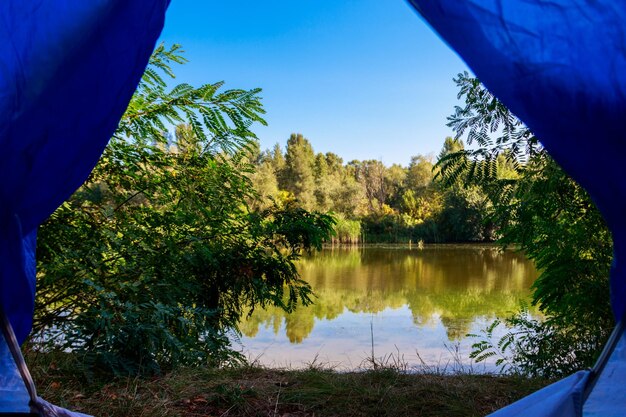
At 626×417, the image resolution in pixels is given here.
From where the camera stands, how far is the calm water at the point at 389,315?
17.9 ft

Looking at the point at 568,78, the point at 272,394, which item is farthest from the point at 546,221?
Result: the point at 568,78

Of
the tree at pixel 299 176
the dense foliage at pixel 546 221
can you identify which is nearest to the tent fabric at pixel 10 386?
the dense foliage at pixel 546 221

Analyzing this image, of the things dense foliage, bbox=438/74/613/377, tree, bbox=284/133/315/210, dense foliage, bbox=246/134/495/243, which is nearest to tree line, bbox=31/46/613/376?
dense foliage, bbox=438/74/613/377

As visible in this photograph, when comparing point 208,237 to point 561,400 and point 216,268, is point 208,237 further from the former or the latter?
point 561,400

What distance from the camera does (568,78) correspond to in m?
0.88

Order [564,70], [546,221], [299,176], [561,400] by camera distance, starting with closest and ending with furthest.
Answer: [564,70] < [561,400] < [546,221] < [299,176]

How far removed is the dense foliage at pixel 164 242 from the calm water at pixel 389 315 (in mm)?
900

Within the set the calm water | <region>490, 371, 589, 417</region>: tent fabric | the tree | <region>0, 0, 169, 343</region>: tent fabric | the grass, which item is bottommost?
the calm water

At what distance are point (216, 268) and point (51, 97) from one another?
2.76 metres

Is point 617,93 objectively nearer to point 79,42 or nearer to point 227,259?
point 79,42

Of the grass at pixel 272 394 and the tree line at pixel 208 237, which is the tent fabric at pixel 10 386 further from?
the tree line at pixel 208 237

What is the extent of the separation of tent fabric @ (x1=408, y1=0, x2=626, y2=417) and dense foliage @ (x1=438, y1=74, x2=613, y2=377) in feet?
4.50

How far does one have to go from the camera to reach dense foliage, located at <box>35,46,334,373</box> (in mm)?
2467

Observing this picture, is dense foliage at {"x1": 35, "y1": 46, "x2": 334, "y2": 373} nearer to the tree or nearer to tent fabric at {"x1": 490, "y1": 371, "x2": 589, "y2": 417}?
tent fabric at {"x1": 490, "y1": 371, "x2": 589, "y2": 417}
